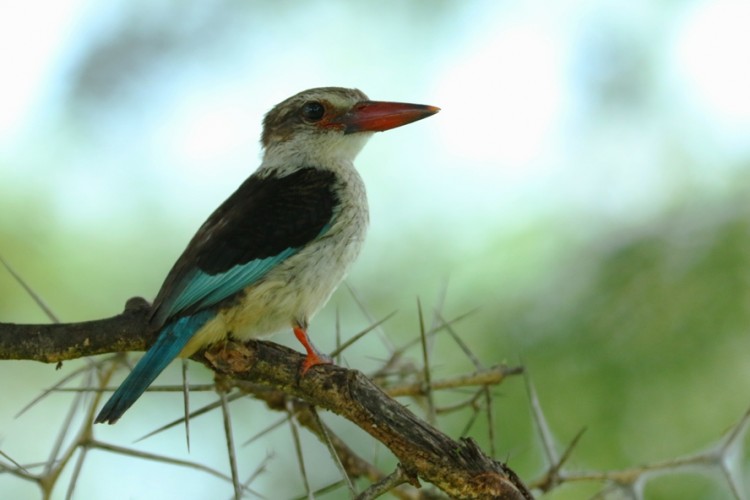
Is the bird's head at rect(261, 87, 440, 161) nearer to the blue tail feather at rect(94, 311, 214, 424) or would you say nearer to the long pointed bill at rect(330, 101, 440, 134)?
the long pointed bill at rect(330, 101, 440, 134)

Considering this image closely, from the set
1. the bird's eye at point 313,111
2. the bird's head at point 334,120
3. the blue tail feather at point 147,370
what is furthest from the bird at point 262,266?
the bird's eye at point 313,111

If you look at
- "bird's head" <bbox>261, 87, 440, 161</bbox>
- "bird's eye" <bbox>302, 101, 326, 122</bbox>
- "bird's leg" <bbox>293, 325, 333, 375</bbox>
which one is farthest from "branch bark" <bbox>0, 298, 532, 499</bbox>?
"bird's eye" <bbox>302, 101, 326, 122</bbox>

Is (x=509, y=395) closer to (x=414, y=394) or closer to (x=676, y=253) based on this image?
(x=676, y=253)

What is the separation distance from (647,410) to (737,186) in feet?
4.73

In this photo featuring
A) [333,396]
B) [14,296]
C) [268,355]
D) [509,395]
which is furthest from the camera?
[14,296]

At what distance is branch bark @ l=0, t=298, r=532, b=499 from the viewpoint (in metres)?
2.55

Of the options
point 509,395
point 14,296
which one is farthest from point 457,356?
point 14,296

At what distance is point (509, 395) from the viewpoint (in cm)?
485

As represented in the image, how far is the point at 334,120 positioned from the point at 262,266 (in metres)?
1.20

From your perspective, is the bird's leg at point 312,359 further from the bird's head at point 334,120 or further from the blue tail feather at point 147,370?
the bird's head at point 334,120

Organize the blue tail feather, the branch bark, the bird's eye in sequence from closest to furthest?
the branch bark → the blue tail feather → the bird's eye

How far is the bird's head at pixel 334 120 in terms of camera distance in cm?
454

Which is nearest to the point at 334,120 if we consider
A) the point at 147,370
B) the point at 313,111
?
the point at 313,111

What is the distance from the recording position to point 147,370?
3.24m
